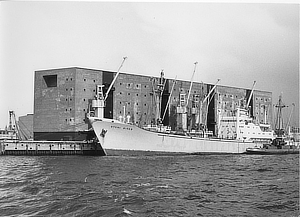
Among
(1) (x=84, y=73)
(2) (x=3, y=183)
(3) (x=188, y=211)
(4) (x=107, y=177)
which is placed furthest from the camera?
(1) (x=84, y=73)

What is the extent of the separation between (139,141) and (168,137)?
201 inches

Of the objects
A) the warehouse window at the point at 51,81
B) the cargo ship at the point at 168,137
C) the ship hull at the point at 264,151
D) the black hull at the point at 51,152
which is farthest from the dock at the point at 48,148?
the ship hull at the point at 264,151

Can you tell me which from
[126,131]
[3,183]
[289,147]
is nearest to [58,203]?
[3,183]

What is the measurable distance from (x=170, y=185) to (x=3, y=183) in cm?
877

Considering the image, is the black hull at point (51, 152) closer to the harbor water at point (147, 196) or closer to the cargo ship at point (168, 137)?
the cargo ship at point (168, 137)

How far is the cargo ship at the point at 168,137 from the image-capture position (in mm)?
48031

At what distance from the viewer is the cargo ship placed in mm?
48031

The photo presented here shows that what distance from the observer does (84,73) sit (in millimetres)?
62188

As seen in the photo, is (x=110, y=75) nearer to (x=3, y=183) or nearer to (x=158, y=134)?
(x=158, y=134)

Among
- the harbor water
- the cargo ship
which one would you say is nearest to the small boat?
the cargo ship

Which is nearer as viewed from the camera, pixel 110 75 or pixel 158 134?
pixel 158 134

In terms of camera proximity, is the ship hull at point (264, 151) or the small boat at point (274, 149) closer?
the ship hull at point (264, 151)

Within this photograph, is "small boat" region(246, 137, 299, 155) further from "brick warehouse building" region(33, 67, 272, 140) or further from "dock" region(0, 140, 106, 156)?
"dock" region(0, 140, 106, 156)

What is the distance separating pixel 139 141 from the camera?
4931 cm
